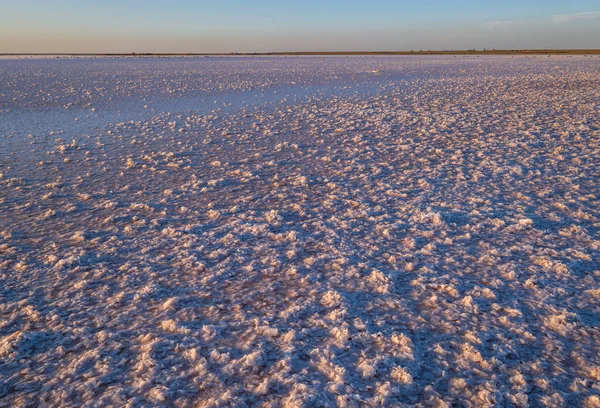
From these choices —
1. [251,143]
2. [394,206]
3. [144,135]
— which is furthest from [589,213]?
[144,135]

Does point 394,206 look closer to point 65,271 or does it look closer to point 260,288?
point 260,288

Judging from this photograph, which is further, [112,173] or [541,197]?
[112,173]

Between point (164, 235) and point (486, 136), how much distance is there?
273 inches

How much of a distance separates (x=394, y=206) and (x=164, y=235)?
2515mm

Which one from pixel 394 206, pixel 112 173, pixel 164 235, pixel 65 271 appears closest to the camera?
pixel 65 271

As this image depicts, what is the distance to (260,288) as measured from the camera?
316cm

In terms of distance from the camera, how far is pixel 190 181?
5836 millimetres

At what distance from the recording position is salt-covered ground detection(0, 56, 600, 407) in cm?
224

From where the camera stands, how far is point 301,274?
3.35m

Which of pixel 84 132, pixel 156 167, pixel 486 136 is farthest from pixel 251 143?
pixel 486 136

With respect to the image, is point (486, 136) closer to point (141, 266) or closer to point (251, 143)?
point (251, 143)

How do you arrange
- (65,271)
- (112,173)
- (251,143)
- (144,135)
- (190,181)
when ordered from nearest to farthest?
(65,271), (190,181), (112,173), (251,143), (144,135)

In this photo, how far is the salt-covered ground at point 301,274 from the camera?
224cm

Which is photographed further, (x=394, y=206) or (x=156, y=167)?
(x=156, y=167)
